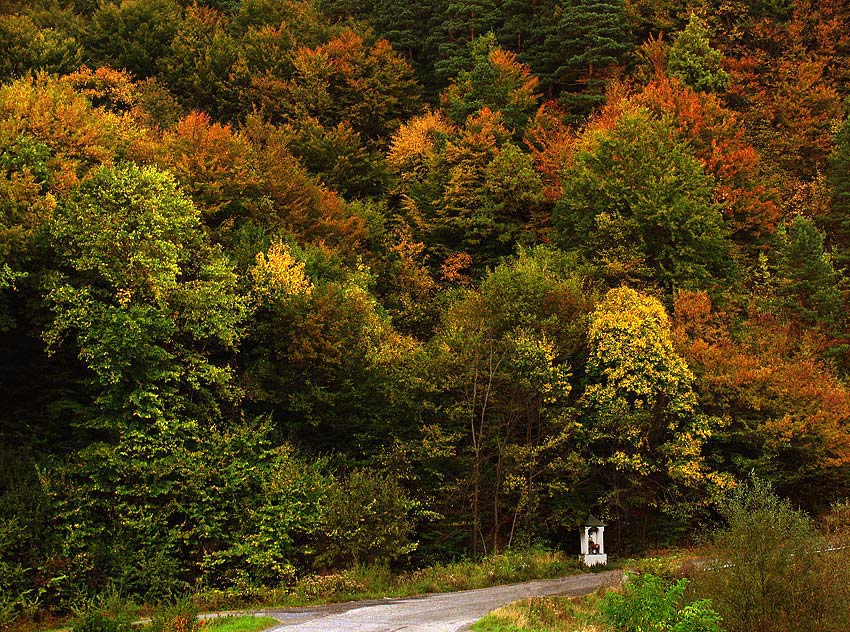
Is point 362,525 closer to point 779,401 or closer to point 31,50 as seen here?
point 779,401

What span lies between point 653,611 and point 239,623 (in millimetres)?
8063

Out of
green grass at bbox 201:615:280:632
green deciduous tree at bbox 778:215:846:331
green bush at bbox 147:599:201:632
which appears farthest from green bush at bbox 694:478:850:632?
green deciduous tree at bbox 778:215:846:331

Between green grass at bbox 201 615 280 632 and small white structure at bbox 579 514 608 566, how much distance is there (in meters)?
13.7

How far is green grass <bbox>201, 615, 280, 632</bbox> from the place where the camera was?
629 inches

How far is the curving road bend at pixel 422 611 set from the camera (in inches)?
648

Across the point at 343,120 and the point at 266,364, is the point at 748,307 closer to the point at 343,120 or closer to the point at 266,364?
the point at 266,364

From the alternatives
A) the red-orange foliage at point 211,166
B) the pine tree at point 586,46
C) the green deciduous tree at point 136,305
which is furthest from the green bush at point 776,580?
the pine tree at point 586,46

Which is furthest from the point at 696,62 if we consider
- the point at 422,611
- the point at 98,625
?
the point at 98,625

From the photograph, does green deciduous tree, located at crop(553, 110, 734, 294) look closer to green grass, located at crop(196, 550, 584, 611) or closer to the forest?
the forest

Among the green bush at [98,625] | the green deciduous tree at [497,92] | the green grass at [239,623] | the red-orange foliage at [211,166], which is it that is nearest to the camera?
the green bush at [98,625]

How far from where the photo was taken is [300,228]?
134 feet

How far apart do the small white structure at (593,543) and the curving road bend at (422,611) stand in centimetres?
380

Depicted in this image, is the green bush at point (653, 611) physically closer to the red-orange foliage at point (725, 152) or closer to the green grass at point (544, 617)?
the green grass at point (544, 617)

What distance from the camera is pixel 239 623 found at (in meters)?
16.7
